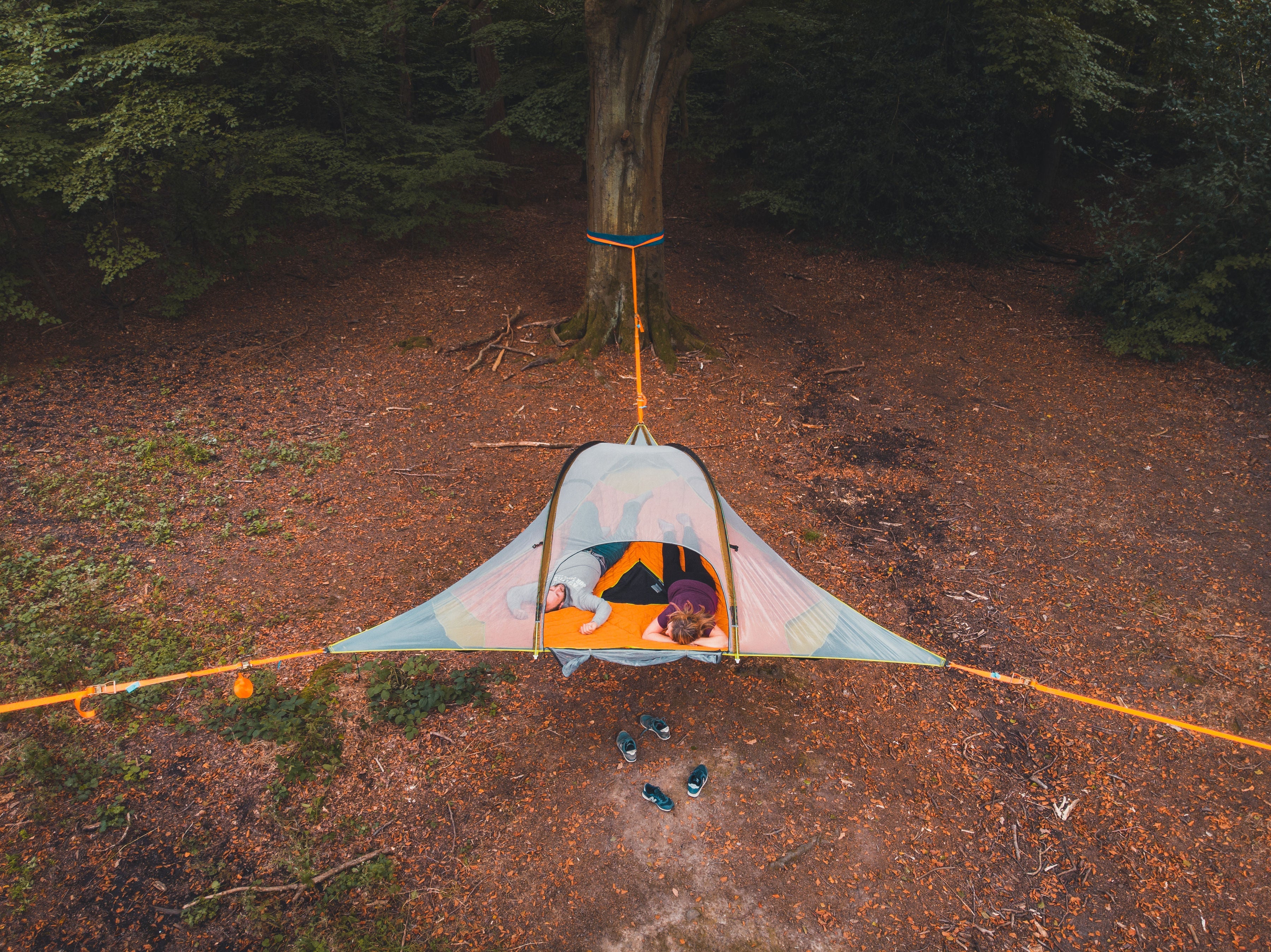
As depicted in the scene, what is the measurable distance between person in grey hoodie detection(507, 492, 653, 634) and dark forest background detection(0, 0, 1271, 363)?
16.6ft

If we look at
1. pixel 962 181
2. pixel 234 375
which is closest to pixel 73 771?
pixel 234 375

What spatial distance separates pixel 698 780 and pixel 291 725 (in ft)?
7.39

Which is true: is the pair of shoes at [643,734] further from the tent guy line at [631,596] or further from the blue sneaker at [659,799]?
the tent guy line at [631,596]

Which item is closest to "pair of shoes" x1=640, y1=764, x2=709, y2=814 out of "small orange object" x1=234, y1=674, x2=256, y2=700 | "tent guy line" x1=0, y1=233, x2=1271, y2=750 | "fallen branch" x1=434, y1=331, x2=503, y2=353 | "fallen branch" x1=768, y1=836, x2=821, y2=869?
"fallen branch" x1=768, y1=836, x2=821, y2=869

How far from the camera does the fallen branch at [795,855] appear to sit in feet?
11.4

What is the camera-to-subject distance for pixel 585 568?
4.37m

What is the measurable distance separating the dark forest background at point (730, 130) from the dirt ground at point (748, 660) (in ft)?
3.24

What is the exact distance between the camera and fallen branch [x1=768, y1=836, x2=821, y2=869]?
11.4ft

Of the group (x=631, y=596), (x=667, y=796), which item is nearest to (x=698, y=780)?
(x=667, y=796)

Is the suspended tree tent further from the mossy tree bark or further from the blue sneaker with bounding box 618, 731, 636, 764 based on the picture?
the mossy tree bark

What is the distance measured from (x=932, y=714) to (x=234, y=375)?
7.00 metres

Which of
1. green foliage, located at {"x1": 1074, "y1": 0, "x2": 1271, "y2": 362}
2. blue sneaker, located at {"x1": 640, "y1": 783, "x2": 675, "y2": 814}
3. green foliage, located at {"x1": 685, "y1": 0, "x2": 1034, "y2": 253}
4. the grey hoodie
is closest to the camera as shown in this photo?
blue sneaker, located at {"x1": 640, "y1": 783, "x2": 675, "y2": 814}

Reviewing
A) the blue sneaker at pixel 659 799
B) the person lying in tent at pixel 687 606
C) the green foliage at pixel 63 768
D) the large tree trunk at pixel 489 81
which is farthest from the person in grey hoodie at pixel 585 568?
the large tree trunk at pixel 489 81

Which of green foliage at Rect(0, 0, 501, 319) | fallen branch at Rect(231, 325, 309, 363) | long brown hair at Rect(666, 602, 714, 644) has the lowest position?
long brown hair at Rect(666, 602, 714, 644)
